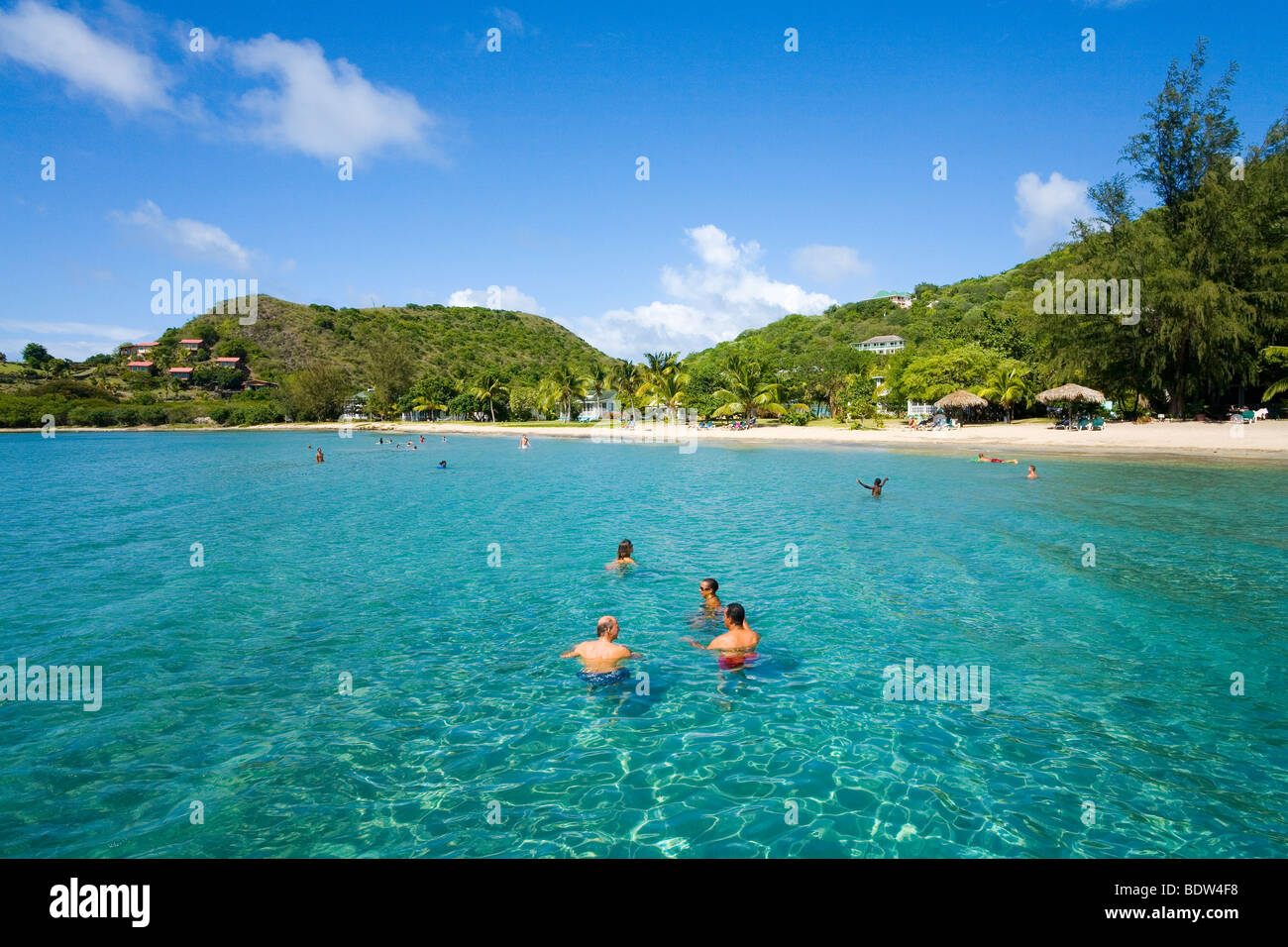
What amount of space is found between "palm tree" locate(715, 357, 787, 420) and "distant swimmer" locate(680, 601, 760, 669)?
197 ft

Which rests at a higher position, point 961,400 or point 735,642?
point 961,400

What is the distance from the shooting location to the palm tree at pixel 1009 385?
56656 millimetres

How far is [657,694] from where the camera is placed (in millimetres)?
9062

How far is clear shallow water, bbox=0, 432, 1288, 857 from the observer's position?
631 centimetres

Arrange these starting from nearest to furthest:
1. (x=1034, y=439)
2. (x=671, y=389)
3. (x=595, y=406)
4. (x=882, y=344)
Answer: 1. (x=1034, y=439)
2. (x=671, y=389)
3. (x=595, y=406)
4. (x=882, y=344)

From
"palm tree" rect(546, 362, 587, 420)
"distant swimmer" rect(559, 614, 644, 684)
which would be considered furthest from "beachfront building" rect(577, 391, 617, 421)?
"distant swimmer" rect(559, 614, 644, 684)

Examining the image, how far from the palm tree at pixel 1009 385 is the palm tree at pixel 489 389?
69.8 meters

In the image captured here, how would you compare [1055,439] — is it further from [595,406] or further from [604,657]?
[595,406]

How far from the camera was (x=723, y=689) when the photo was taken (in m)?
9.31

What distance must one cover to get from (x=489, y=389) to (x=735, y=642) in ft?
316

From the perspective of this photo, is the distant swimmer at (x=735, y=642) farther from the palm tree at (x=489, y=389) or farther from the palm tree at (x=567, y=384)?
the palm tree at (x=489, y=389)

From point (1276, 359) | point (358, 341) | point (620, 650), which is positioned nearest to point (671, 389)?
point (1276, 359)

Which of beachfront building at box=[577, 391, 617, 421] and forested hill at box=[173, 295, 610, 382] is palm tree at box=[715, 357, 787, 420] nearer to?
beachfront building at box=[577, 391, 617, 421]
